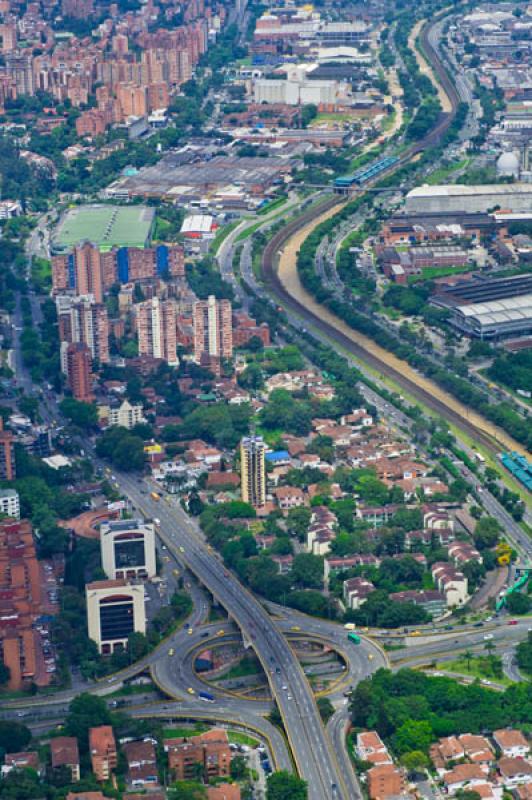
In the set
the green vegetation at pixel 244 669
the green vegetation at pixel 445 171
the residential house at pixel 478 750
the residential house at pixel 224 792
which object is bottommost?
the green vegetation at pixel 445 171

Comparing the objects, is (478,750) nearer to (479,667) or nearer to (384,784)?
(384,784)

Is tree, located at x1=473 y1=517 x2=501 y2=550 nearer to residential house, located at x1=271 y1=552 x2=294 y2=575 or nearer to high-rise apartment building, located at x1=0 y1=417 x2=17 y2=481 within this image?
residential house, located at x1=271 y1=552 x2=294 y2=575

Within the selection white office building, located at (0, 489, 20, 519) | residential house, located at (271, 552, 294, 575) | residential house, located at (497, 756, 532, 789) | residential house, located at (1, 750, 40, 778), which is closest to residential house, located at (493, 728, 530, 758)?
residential house, located at (497, 756, 532, 789)

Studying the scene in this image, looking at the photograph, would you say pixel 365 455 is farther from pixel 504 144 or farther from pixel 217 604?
pixel 504 144

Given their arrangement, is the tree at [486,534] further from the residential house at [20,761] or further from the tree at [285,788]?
the residential house at [20,761]

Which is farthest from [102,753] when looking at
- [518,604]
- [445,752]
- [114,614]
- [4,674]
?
[518,604]

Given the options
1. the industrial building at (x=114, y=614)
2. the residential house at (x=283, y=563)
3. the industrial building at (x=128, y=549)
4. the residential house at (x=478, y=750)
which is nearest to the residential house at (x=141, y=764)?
the industrial building at (x=114, y=614)

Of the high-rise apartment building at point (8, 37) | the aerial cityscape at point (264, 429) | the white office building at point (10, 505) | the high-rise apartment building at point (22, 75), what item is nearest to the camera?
the aerial cityscape at point (264, 429)
